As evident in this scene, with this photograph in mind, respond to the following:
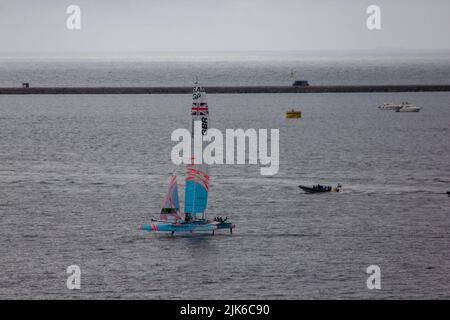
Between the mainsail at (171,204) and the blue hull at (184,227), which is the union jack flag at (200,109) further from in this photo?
the blue hull at (184,227)

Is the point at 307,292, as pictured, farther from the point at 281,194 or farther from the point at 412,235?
the point at 281,194

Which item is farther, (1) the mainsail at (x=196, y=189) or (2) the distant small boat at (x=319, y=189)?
(2) the distant small boat at (x=319, y=189)

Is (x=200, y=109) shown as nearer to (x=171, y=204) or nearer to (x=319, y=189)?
(x=171, y=204)

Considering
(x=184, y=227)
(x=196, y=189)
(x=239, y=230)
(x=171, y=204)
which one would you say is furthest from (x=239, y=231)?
(x=171, y=204)

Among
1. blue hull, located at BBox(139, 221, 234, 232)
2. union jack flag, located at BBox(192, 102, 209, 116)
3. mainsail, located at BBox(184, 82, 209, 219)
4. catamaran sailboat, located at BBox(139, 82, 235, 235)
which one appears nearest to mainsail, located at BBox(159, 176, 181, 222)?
catamaran sailboat, located at BBox(139, 82, 235, 235)

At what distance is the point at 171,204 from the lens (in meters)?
88.4

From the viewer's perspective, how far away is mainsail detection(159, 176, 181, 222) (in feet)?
289

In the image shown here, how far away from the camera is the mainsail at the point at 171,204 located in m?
88.1

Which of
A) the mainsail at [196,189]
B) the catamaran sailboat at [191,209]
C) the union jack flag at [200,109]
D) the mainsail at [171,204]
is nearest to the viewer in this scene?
the union jack flag at [200,109]

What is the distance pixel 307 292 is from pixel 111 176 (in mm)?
63386

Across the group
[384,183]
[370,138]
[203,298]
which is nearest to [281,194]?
[384,183]

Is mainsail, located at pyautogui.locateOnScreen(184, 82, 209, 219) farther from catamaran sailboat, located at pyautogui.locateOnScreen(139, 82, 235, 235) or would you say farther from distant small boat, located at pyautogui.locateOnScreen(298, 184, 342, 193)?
distant small boat, located at pyautogui.locateOnScreen(298, 184, 342, 193)

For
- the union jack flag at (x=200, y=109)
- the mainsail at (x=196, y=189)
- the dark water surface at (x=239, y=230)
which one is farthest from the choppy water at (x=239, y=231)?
the union jack flag at (x=200, y=109)
